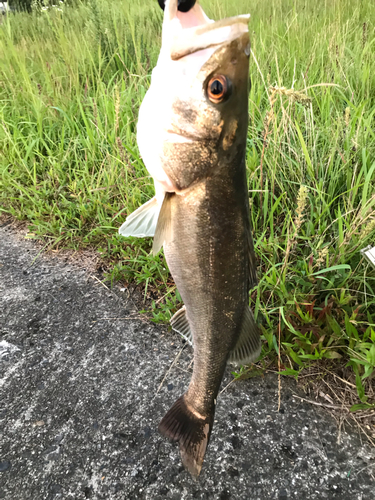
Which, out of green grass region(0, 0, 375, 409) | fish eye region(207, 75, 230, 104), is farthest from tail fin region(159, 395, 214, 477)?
fish eye region(207, 75, 230, 104)

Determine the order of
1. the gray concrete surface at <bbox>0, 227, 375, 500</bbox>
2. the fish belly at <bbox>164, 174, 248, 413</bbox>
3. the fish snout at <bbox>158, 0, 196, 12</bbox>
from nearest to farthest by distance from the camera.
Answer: the fish snout at <bbox>158, 0, 196, 12</bbox>, the fish belly at <bbox>164, 174, 248, 413</bbox>, the gray concrete surface at <bbox>0, 227, 375, 500</bbox>

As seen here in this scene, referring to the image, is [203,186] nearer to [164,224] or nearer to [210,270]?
[164,224]

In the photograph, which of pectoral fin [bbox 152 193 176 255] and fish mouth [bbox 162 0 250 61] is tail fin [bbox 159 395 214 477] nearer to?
pectoral fin [bbox 152 193 176 255]

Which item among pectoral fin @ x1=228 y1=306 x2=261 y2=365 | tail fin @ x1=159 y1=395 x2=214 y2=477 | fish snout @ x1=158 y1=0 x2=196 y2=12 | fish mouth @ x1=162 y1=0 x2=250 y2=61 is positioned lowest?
tail fin @ x1=159 y1=395 x2=214 y2=477

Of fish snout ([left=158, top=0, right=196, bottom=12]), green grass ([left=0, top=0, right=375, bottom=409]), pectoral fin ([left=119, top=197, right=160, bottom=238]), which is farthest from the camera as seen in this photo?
green grass ([left=0, top=0, right=375, bottom=409])

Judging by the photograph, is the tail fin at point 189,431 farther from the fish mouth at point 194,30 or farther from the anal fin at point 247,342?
the fish mouth at point 194,30

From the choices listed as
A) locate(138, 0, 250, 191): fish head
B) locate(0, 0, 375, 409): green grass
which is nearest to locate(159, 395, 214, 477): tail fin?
locate(0, 0, 375, 409): green grass

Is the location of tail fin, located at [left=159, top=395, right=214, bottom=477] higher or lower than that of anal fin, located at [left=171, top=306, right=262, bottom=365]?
lower

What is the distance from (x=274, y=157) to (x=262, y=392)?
4.82ft

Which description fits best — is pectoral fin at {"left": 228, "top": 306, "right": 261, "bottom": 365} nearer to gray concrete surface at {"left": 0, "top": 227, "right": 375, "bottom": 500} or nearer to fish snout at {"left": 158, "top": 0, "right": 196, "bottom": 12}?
gray concrete surface at {"left": 0, "top": 227, "right": 375, "bottom": 500}

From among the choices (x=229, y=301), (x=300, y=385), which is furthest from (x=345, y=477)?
(x=229, y=301)

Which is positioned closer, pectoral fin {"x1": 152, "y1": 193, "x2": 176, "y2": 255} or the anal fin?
pectoral fin {"x1": 152, "y1": 193, "x2": 176, "y2": 255}

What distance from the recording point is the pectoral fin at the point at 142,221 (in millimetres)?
1226

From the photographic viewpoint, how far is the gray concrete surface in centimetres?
147
